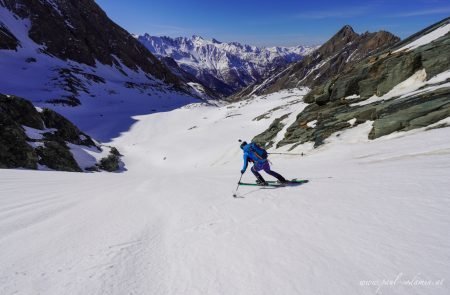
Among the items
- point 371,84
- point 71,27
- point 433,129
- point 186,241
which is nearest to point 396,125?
point 433,129

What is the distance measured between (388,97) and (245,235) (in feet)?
56.0

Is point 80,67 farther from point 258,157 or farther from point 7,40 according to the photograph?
point 258,157

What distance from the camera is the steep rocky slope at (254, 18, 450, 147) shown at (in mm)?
14820

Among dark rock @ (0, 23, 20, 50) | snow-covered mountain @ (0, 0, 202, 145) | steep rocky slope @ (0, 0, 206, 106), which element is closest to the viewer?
snow-covered mountain @ (0, 0, 202, 145)

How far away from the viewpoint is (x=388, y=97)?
19.3 metres

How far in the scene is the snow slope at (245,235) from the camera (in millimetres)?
4344

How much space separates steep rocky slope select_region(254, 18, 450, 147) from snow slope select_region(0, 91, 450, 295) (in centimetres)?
330

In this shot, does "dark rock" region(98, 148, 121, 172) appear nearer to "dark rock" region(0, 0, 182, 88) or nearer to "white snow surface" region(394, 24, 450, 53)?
Answer: "white snow surface" region(394, 24, 450, 53)

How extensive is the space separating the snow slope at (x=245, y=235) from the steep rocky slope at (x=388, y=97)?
10.8 feet

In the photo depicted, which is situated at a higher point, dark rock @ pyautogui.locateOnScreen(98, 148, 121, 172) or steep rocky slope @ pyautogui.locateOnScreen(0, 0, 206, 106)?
steep rocky slope @ pyautogui.locateOnScreen(0, 0, 206, 106)

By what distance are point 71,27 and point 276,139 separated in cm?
14326

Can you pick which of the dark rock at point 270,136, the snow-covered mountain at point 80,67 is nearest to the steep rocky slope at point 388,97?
the dark rock at point 270,136

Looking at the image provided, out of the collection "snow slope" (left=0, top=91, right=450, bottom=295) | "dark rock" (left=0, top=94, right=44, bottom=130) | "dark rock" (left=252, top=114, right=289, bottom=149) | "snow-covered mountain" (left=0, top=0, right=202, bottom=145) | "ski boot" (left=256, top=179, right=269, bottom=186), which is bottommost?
"snow slope" (left=0, top=91, right=450, bottom=295)

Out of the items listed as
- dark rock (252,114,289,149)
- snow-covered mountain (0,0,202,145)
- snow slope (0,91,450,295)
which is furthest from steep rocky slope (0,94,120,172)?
snow-covered mountain (0,0,202,145)
